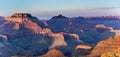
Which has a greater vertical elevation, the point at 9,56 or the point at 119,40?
the point at 119,40

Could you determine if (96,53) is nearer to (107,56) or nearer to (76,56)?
(76,56)

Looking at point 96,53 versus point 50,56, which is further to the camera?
point 50,56

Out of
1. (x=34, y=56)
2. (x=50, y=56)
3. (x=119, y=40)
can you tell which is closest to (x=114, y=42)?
(x=119, y=40)

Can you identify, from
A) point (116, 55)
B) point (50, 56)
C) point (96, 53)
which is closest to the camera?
point (116, 55)

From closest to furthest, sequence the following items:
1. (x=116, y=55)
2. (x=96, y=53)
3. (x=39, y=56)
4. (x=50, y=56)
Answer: (x=116, y=55)
(x=96, y=53)
(x=50, y=56)
(x=39, y=56)

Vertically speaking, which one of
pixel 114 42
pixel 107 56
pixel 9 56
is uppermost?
pixel 107 56

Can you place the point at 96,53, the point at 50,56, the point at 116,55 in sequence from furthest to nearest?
1. the point at 50,56
2. the point at 96,53
3. the point at 116,55

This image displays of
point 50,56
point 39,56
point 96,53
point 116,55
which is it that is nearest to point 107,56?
point 116,55

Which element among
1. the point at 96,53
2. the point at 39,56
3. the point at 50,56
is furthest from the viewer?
the point at 39,56

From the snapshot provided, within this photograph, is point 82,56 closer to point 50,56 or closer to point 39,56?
point 50,56
